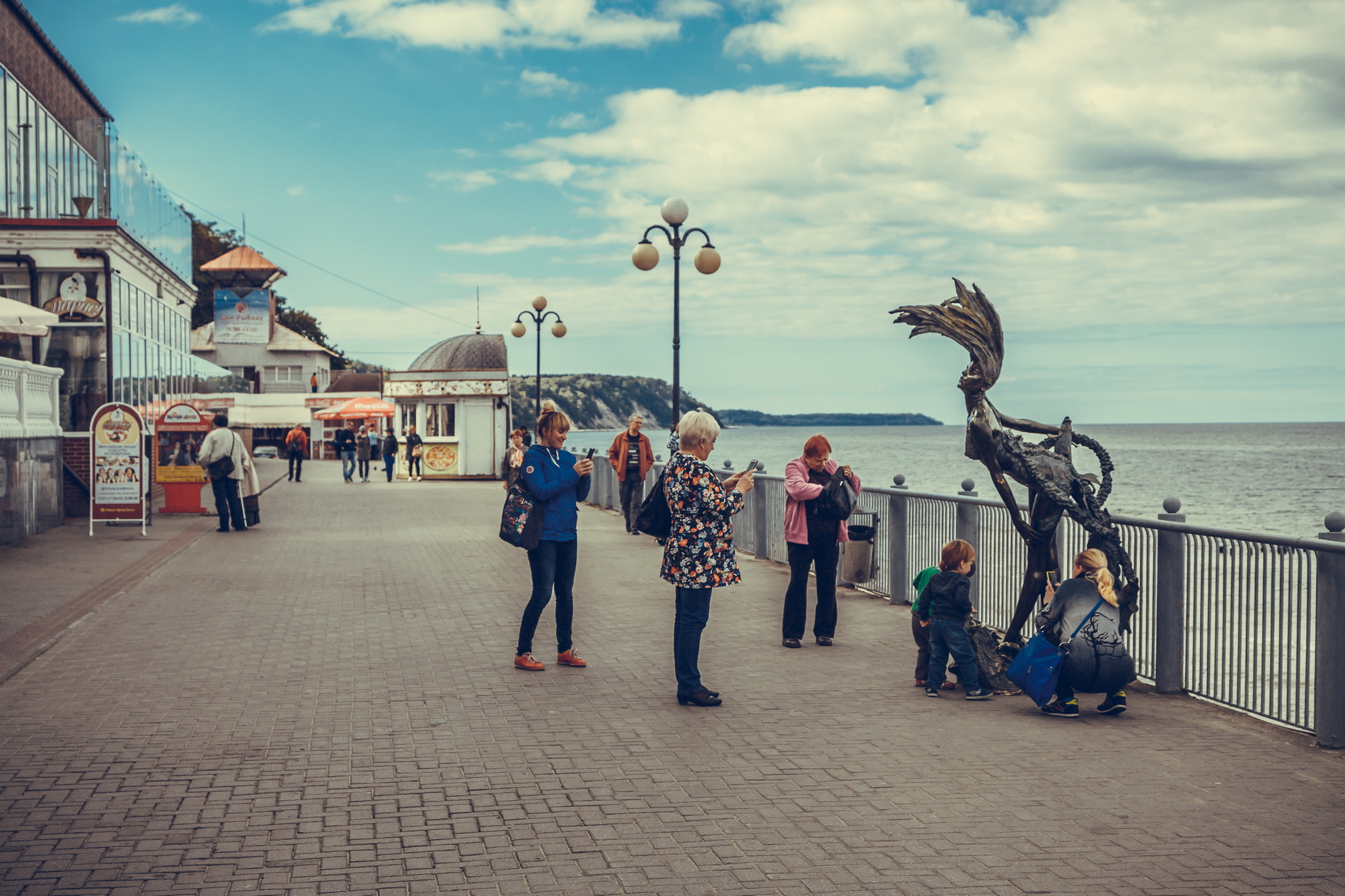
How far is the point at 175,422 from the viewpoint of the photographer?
2161cm

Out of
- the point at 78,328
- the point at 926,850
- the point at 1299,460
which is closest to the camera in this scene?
the point at 926,850

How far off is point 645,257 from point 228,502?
7579 millimetres

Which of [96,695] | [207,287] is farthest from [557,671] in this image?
[207,287]

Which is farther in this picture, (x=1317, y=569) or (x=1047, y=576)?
(x=1047, y=576)

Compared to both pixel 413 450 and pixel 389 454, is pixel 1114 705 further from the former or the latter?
pixel 413 450

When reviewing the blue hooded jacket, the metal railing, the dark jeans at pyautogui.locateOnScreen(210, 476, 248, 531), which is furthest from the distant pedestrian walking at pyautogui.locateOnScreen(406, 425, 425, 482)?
the blue hooded jacket

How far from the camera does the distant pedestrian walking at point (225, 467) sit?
17438 mm

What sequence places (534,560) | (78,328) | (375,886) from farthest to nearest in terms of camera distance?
(78,328), (534,560), (375,886)

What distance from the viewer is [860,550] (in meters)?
10.9

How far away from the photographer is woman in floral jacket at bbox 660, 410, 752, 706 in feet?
21.6

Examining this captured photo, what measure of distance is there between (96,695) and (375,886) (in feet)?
12.4

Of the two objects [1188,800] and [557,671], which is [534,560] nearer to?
[557,671]

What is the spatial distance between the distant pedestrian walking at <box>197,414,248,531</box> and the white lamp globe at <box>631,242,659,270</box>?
6412 mm

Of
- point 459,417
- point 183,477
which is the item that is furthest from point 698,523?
point 459,417
